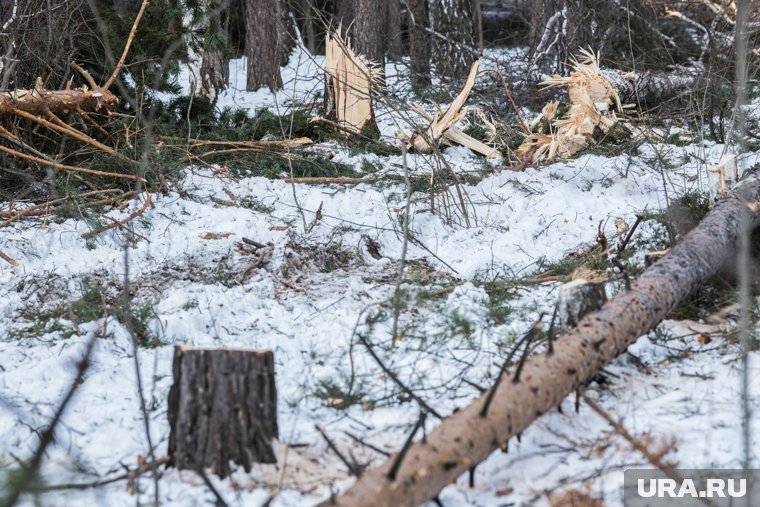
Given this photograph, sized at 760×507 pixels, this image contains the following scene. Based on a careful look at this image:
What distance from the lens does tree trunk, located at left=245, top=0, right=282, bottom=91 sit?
35.3 feet

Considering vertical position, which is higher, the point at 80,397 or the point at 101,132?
the point at 101,132

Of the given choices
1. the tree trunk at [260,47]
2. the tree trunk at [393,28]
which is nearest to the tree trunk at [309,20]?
the tree trunk at [260,47]

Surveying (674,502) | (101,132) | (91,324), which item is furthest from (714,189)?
(101,132)

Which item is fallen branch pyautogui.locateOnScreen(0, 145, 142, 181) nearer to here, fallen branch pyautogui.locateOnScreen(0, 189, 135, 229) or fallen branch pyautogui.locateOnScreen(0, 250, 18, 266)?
fallen branch pyautogui.locateOnScreen(0, 189, 135, 229)

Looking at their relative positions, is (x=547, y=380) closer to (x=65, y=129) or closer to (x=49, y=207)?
(x=49, y=207)

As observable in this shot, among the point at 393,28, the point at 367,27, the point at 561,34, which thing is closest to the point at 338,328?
the point at 367,27

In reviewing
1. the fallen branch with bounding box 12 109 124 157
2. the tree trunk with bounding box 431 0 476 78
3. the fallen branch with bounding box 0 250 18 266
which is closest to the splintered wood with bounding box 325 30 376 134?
the fallen branch with bounding box 12 109 124 157

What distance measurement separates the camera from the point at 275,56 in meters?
10.6

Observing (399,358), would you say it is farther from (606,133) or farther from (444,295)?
(606,133)

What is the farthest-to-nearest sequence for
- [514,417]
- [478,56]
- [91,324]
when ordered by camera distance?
1. [478,56]
2. [91,324]
3. [514,417]

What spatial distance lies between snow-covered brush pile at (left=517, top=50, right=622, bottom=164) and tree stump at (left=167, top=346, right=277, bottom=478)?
4425mm

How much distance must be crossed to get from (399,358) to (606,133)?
165 inches

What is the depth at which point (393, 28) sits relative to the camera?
12.5 m

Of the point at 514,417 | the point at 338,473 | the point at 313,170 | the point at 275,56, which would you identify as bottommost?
the point at 338,473
